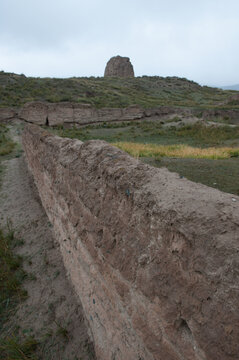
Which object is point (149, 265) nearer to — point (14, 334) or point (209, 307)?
point (209, 307)

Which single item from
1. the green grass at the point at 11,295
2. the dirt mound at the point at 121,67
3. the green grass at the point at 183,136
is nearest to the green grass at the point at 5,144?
the green grass at the point at 183,136

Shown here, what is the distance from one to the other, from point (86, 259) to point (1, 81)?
3217cm

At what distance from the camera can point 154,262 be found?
1.40 m

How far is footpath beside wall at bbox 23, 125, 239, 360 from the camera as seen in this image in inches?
40.9

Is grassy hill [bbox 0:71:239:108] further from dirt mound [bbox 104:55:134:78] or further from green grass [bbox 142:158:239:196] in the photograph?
green grass [bbox 142:158:239:196]

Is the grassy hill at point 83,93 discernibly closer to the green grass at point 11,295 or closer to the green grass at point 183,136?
the green grass at point 183,136

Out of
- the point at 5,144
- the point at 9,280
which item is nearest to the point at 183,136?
the point at 5,144

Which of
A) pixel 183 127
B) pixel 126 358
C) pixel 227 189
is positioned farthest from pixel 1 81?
pixel 126 358

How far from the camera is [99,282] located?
214cm

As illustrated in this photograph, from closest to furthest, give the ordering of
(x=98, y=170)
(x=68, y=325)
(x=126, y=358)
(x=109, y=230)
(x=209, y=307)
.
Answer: (x=209, y=307) < (x=126, y=358) < (x=109, y=230) < (x=98, y=170) < (x=68, y=325)

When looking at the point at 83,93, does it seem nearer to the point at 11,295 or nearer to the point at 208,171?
the point at 208,171

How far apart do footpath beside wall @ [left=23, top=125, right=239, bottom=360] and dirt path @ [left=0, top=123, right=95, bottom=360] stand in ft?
0.96

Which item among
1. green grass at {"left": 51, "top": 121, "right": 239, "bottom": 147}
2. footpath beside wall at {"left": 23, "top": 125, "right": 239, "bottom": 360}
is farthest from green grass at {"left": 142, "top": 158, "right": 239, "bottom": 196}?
green grass at {"left": 51, "top": 121, "right": 239, "bottom": 147}

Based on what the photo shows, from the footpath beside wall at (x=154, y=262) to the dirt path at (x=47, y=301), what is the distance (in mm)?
293
